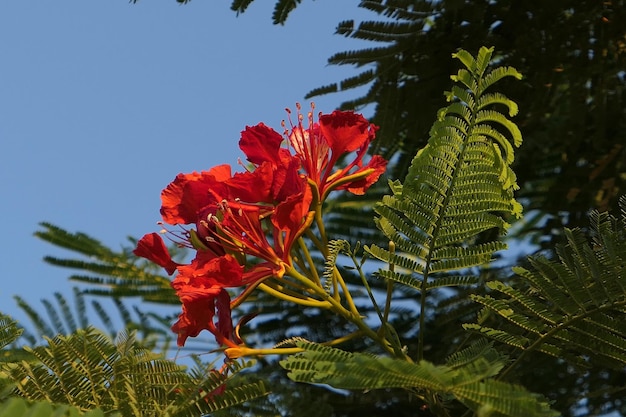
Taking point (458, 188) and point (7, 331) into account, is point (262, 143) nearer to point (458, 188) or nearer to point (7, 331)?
point (458, 188)

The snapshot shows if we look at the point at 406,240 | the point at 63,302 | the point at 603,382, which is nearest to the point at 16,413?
the point at 406,240

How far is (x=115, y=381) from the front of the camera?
78.3 inches

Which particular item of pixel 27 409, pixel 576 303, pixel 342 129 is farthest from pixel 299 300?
pixel 27 409

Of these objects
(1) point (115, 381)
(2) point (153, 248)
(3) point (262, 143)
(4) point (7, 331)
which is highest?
(3) point (262, 143)

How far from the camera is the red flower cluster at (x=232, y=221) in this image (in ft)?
6.91

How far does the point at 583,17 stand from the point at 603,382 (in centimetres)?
143

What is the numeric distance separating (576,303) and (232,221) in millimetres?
713

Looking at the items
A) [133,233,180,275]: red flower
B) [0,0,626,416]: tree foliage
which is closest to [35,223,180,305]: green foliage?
[0,0,626,416]: tree foliage

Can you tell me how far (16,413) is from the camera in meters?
1.51

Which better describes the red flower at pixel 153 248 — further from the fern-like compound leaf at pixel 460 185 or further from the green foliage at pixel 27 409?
the green foliage at pixel 27 409

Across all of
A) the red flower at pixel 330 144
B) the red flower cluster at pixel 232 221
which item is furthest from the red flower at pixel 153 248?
the red flower at pixel 330 144

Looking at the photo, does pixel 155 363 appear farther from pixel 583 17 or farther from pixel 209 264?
pixel 583 17

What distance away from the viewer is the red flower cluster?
2105 mm

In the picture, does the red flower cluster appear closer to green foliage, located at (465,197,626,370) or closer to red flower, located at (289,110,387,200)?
red flower, located at (289,110,387,200)
